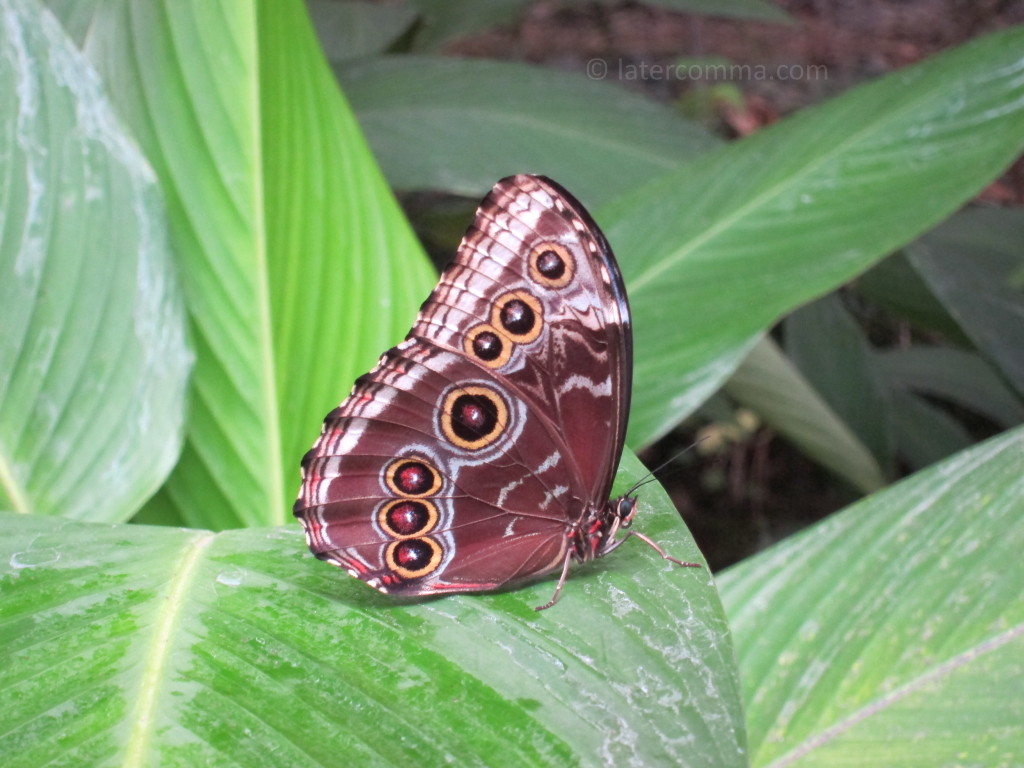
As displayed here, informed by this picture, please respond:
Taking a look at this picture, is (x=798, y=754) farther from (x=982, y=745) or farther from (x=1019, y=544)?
(x=1019, y=544)

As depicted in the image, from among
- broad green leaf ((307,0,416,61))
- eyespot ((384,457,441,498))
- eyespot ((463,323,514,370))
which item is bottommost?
eyespot ((384,457,441,498))

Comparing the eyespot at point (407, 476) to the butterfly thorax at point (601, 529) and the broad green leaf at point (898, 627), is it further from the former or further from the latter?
the broad green leaf at point (898, 627)

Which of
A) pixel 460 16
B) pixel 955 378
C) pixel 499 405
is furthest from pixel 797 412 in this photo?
pixel 460 16

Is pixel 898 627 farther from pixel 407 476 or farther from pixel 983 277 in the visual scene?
pixel 983 277

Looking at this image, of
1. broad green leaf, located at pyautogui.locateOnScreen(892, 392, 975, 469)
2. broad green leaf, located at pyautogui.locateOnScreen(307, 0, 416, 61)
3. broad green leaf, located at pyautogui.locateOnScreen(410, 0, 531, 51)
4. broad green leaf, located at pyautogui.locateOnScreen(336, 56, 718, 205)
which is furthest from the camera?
broad green leaf, located at pyautogui.locateOnScreen(307, 0, 416, 61)

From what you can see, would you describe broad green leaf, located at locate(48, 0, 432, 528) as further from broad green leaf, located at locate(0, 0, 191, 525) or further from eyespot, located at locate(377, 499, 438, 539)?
eyespot, located at locate(377, 499, 438, 539)

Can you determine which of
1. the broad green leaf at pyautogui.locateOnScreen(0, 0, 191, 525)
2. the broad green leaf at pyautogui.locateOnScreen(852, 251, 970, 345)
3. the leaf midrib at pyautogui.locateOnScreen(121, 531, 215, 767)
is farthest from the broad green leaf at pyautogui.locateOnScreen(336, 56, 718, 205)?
the leaf midrib at pyautogui.locateOnScreen(121, 531, 215, 767)
